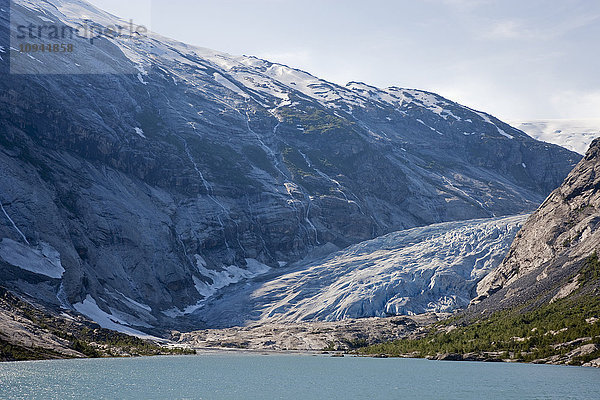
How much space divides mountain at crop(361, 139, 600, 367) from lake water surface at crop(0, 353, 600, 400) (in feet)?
24.0

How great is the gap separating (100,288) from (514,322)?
108m

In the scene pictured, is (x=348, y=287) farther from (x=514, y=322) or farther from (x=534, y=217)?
(x=514, y=322)

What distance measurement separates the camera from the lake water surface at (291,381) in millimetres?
62688

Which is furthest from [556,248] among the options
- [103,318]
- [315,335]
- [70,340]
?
[103,318]

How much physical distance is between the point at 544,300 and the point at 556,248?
2581 cm

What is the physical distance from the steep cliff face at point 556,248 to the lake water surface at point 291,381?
29623mm

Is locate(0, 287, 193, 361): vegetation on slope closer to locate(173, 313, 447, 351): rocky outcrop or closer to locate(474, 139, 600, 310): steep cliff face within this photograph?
locate(173, 313, 447, 351): rocky outcrop

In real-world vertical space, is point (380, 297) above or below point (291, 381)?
below

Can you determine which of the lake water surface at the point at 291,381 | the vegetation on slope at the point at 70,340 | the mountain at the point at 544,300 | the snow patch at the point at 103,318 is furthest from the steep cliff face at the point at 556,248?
the snow patch at the point at 103,318

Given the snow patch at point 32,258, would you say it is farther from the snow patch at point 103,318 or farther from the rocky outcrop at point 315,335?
the rocky outcrop at point 315,335

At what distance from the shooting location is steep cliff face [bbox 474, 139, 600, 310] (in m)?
119

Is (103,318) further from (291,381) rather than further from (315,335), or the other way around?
(291,381)

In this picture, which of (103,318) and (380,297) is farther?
(380,297)

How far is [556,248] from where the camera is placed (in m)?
136
